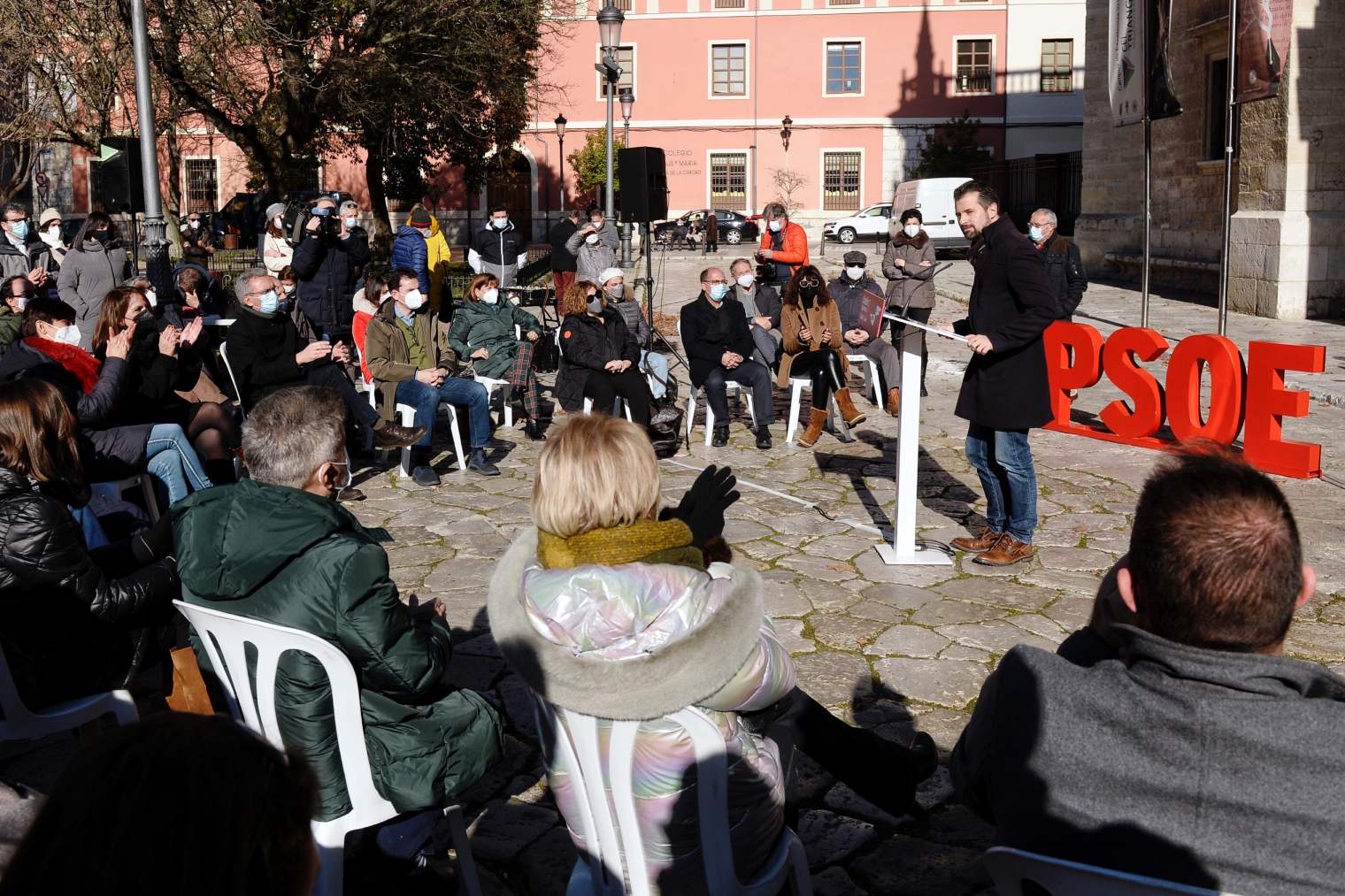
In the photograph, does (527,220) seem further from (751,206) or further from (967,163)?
(967,163)

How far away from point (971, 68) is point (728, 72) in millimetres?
8329

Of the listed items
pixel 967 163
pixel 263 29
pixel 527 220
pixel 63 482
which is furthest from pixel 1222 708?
pixel 527 220

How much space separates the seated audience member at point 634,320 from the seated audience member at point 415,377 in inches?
49.5

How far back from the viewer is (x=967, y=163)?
4031 centimetres

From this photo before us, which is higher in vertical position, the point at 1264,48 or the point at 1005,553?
the point at 1264,48

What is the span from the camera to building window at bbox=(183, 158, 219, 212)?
42.9 meters

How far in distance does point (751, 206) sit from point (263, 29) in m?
28.1

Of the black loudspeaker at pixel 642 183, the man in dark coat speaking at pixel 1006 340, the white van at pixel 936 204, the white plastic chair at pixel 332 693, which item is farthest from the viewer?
the white van at pixel 936 204

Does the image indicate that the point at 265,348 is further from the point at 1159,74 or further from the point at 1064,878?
the point at 1159,74

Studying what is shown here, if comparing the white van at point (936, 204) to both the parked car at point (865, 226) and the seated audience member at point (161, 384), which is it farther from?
the seated audience member at point (161, 384)

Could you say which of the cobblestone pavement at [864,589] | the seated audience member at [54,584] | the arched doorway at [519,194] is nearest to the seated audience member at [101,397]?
the cobblestone pavement at [864,589]

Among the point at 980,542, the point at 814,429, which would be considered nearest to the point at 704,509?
the point at 980,542

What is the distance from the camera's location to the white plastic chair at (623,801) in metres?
2.32

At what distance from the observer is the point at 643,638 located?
90.3 inches
